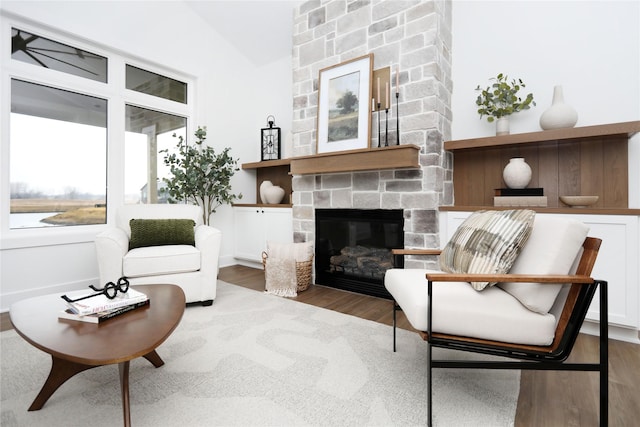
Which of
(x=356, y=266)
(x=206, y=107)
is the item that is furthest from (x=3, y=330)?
A: (x=206, y=107)

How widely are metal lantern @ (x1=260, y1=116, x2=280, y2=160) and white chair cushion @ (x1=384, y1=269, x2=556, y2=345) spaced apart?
330 cm

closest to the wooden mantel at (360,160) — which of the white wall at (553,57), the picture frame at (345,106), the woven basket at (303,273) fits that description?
the picture frame at (345,106)

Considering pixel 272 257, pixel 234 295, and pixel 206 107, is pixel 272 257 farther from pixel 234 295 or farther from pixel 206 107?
pixel 206 107

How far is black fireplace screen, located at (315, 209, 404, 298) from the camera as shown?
2.92 m

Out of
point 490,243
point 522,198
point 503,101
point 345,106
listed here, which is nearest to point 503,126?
point 503,101

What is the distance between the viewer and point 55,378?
135cm

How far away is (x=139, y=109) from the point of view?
366 cm

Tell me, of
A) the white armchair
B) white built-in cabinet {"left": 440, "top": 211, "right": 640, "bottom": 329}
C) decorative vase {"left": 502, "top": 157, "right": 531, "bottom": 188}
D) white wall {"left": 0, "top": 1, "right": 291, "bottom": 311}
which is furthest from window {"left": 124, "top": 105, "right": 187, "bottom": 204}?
white built-in cabinet {"left": 440, "top": 211, "right": 640, "bottom": 329}

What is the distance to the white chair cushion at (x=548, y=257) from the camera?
1218 mm

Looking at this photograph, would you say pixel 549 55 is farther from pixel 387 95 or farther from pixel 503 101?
pixel 387 95

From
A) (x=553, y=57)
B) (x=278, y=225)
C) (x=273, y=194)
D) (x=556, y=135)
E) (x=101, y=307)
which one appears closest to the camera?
(x=101, y=307)

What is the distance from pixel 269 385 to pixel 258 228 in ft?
8.89

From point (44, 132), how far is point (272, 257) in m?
2.47

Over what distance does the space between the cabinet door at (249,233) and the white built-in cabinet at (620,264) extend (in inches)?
127
